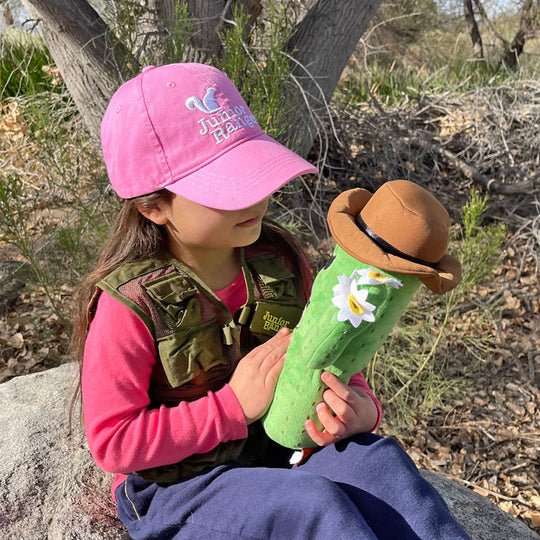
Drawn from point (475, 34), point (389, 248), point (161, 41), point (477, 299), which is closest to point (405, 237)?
point (389, 248)

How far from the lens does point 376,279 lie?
1067mm

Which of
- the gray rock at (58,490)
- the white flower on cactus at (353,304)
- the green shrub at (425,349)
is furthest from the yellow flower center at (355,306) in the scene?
the green shrub at (425,349)

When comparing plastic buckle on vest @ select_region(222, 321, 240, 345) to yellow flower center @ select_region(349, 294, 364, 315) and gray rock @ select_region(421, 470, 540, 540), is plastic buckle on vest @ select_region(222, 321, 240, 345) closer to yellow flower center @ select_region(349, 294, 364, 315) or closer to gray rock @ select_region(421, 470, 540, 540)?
yellow flower center @ select_region(349, 294, 364, 315)

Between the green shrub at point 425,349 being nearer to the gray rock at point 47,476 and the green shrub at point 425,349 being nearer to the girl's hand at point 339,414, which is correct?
the girl's hand at point 339,414

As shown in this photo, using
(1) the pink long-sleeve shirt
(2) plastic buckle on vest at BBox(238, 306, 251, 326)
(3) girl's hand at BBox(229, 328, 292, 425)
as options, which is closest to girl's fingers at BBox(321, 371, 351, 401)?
(3) girl's hand at BBox(229, 328, 292, 425)

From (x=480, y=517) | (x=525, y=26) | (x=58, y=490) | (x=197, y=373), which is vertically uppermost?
(x=197, y=373)

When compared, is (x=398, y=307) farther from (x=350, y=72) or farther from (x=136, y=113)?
(x=350, y=72)

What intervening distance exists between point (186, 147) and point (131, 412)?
2.14 feet

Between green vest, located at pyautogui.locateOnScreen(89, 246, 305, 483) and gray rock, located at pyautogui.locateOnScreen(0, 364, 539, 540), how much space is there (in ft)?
1.14

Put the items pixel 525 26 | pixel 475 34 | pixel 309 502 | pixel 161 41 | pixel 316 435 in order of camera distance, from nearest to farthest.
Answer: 1. pixel 309 502
2. pixel 316 435
3. pixel 161 41
4. pixel 525 26
5. pixel 475 34

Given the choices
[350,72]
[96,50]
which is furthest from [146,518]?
[350,72]

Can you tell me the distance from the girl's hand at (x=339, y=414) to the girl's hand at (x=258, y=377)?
0.14 m

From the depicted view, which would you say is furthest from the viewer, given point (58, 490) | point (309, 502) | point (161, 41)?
point (161, 41)

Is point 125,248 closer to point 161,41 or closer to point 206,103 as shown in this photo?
point 206,103
